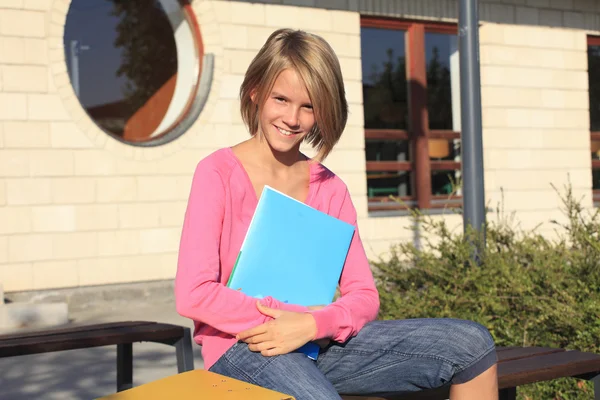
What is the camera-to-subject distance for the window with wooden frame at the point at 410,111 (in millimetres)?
10523

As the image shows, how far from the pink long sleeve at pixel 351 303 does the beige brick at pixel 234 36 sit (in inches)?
260

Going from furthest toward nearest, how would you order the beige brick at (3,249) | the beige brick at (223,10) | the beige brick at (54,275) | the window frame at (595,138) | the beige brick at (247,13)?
1. the window frame at (595,138)
2. the beige brick at (247,13)
3. the beige brick at (223,10)
4. the beige brick at (54,275)
5. the beige brick at (3,249)

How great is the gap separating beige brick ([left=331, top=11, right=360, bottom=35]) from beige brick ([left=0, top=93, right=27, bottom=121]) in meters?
3.56

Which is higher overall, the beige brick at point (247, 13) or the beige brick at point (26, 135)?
the beige brick at point (247, 13)

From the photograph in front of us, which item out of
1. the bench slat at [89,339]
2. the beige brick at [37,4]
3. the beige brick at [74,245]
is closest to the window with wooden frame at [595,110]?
the beige brick at [74,245]

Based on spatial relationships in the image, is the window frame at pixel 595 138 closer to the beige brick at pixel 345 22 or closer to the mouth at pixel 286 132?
the beige brick at pixel 345 22

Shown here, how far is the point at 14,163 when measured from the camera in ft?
Result: 26.4

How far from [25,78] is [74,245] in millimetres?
1592

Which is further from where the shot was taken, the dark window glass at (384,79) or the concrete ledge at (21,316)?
the dark window glass at (384,79)

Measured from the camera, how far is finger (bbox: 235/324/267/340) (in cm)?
233

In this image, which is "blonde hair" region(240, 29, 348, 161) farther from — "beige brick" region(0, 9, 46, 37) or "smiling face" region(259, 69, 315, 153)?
"beige brick" region(0, 9, 46, 37)

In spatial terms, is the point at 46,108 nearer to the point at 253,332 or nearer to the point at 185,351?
the point at 185,351

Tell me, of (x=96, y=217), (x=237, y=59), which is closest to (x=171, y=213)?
(x=96, y=217)

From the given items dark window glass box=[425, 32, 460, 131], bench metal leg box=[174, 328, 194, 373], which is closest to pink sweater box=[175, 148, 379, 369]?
bench metal leg box=[174, 328, 194, 373]
